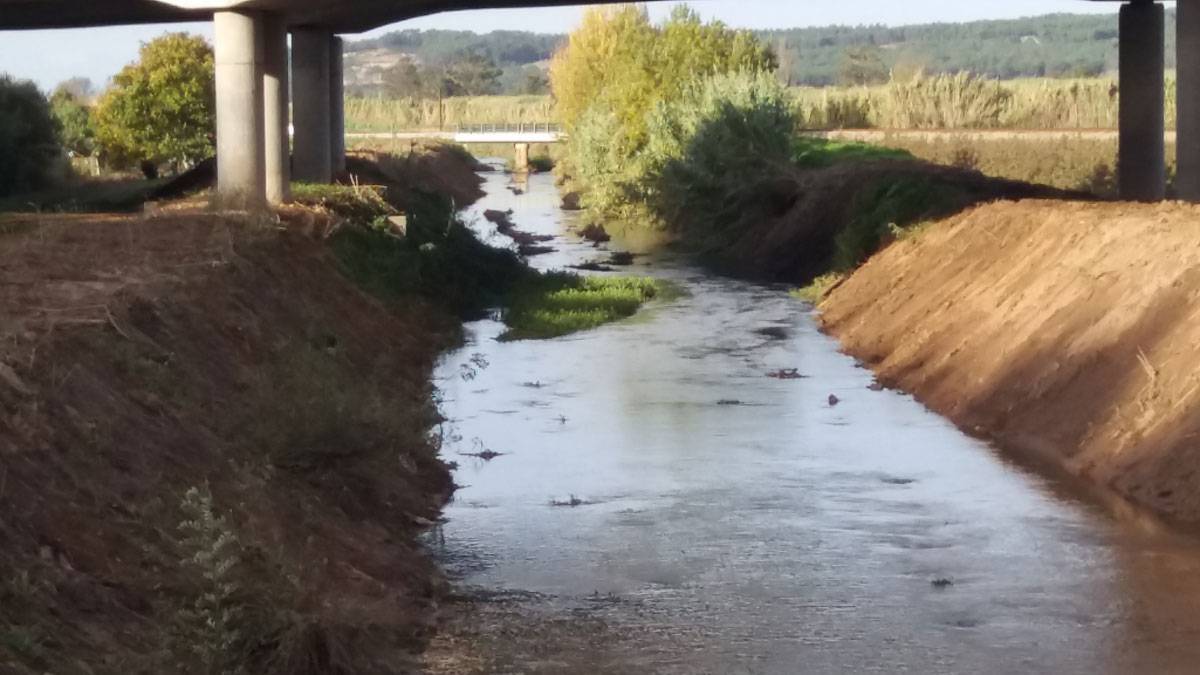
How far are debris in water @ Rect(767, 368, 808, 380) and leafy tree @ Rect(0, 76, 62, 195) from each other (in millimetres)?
27139

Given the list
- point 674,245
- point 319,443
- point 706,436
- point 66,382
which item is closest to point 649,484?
point 706,436

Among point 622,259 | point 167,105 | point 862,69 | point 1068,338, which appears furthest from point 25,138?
point 862,69

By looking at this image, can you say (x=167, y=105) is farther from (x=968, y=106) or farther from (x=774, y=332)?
(x=968, y=106)

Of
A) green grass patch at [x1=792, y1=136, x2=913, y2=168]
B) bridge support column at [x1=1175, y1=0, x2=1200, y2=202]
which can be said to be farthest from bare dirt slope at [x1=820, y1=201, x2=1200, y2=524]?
green grass patch at [x1=792, y1=136, x2=913, y2=168]

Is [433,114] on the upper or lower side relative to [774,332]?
upper

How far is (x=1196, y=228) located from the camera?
74.2ft

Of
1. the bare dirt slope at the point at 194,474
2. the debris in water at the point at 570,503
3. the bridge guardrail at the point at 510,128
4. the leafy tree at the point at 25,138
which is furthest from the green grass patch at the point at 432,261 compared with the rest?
the bridge guardrail at the point at 510,128

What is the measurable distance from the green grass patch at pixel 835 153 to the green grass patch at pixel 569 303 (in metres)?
15.1

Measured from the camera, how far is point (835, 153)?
57.8m

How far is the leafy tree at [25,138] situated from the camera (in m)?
49.0

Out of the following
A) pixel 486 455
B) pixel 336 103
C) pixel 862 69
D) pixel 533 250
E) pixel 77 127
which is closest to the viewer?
pixel 486 455

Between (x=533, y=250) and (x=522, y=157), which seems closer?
(x=533, y=250)

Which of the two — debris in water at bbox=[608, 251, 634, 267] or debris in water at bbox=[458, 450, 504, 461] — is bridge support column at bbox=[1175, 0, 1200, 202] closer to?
debris in water at bbox=[608, 251, 634, 267]

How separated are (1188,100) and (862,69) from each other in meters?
149
